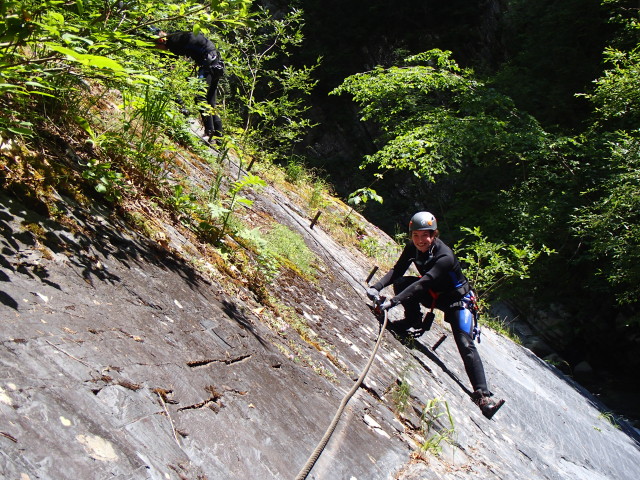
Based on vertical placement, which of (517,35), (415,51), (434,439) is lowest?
(434,439)

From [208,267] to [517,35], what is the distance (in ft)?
68.0

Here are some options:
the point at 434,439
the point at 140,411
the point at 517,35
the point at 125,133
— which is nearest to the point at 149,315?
the point at 140,411

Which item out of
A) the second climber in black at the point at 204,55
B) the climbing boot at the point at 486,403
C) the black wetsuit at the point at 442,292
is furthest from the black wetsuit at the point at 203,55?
the climbing boot at the point at 486,403

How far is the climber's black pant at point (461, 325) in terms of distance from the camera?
4531 mm

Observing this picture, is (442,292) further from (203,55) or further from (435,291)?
(203,55)

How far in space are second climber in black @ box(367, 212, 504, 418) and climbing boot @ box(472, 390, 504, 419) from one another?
0.12 metres

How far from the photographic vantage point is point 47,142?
8.17 ft

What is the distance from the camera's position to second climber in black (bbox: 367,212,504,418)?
4660 millimetres

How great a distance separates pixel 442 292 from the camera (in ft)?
16.5

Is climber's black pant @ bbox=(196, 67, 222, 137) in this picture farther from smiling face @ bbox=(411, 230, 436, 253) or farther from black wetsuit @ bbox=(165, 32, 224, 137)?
smiling face @ bbox=(411, 230, 436, 253)

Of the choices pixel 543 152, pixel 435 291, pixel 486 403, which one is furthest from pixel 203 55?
pixel 543 152

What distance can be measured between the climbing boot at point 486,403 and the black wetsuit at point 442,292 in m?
0.07

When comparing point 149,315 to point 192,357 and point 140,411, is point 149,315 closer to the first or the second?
point 192,357

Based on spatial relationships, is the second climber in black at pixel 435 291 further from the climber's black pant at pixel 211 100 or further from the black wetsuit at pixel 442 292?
the climber's black pant at pixel 211 100
